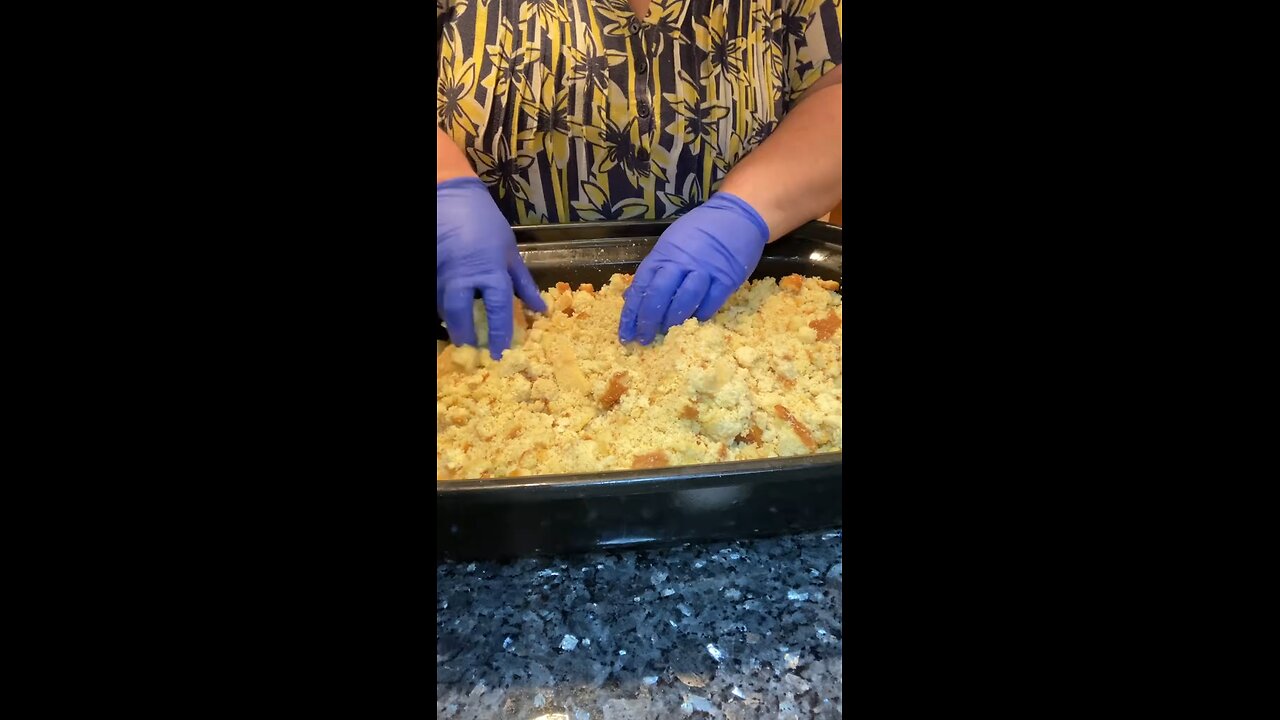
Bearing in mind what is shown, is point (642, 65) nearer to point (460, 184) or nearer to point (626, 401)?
point (460, 184)

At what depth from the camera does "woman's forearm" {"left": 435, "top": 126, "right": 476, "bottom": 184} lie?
2.07ft

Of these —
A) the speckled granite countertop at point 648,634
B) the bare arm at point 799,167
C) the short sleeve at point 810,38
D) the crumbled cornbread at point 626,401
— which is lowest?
the speckled granite countertop at point 648,634

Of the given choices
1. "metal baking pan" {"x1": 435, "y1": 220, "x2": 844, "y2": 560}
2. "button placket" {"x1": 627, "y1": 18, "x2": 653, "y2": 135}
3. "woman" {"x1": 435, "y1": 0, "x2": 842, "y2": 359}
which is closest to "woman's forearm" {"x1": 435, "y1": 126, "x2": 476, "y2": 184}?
"woman" {"x1": 435, "y1": 0, "x2": 842, "y2": 359}

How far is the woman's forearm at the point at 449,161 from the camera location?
63cm

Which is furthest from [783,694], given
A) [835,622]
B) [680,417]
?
[680,417]

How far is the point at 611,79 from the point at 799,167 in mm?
327

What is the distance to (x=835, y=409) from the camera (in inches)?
31.5

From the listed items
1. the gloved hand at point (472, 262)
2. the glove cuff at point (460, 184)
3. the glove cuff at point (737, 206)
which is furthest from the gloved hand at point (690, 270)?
the glove cuff at point (460, 184)

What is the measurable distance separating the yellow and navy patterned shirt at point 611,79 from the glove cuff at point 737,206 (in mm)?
67

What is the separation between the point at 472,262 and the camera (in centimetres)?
71

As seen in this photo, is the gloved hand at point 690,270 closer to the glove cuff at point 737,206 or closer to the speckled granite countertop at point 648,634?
the glove cuff at point 737,206

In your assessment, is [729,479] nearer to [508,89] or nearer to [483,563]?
[483,563]

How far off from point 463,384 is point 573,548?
0.98 ft

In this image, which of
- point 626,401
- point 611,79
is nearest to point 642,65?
point 611,79
